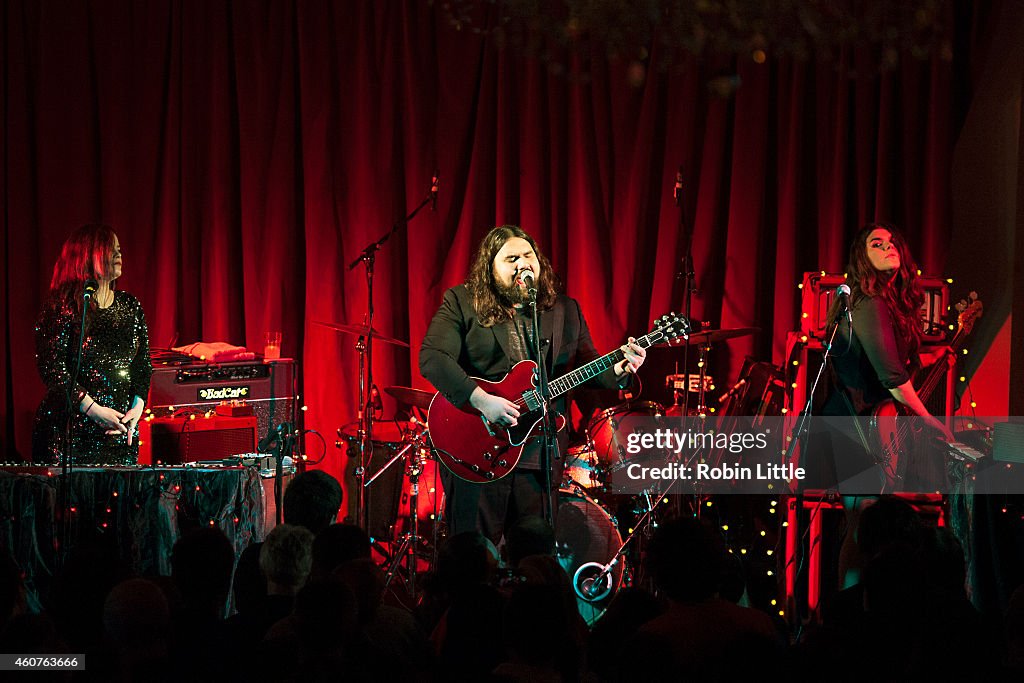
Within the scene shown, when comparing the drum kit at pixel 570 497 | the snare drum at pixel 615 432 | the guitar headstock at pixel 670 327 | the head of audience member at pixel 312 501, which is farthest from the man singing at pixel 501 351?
the snare drum at pixel 615 432

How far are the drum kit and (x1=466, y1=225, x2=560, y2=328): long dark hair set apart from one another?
0.75m

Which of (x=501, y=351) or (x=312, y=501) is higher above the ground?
(x=501, y=351)

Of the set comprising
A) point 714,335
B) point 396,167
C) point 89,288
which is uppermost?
point 396,167

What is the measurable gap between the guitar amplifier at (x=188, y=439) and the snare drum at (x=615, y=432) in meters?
1.96

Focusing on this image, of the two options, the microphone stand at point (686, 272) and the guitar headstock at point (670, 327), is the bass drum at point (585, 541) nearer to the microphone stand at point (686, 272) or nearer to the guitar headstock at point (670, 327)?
the microphone stand at point (686, 272)

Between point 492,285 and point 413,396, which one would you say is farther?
point 413,396

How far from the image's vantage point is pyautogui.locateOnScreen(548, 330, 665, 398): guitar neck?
4785mm

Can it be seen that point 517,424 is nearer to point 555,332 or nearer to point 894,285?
point 555,332

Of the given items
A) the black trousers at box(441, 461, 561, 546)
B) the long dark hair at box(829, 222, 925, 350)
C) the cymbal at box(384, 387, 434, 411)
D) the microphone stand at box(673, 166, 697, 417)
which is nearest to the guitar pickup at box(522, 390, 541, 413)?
the black trousers at box(441, 461, 561, 546)

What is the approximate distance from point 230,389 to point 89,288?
5.63 feet

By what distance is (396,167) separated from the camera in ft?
23.5

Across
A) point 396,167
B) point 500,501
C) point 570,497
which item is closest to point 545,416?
point 500,501

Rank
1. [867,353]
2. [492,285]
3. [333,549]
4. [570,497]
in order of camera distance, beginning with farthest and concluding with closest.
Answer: [570,497] → [867,353] → [492,285] → [333,549]

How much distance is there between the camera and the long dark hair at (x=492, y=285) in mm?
4926
